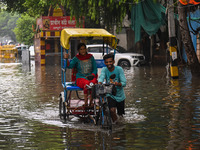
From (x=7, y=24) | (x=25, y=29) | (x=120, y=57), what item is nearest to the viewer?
(x=120, y=57)

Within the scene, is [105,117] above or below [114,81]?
below

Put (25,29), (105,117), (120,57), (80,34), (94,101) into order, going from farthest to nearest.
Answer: (25,29) < (120,57) < (80,34) < (94,101) < (105,117)

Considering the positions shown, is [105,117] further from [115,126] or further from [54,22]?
[54,22]

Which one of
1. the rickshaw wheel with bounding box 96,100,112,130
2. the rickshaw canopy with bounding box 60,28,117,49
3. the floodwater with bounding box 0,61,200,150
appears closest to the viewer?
the floodwater with bounding box 0,61,200,150

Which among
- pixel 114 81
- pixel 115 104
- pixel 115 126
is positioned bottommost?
pixel 115 126

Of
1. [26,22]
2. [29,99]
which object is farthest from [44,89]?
[26,22]

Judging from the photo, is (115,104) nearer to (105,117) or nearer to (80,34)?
(105,117)

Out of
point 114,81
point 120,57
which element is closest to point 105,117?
point 114,81

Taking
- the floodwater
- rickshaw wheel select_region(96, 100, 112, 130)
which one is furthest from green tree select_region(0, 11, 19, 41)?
rickshaw wheel select_region(96, 100, 112, 130)

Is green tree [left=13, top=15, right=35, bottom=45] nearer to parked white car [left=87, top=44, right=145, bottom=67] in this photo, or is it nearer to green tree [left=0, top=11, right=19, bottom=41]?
parked white car [left=87, top=44, right=145, bottom=67]

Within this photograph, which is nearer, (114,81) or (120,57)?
(114,81)

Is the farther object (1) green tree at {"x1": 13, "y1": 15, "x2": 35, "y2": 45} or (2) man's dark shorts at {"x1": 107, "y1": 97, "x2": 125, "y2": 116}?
(1) green tree at {"x1": 13, "y1": 15, "x2": 35, "y2": 45}

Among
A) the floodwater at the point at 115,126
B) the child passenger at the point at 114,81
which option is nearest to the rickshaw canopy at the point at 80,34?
the child passenger at the point at 114,81

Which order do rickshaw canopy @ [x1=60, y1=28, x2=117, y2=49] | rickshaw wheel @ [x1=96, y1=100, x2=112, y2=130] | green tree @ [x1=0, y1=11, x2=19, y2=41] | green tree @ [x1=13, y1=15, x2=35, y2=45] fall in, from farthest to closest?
green tree @ [x1=0, y1=11, x2=19, y2=41] < green tree @ [x1=13, y1=15, x2=35, y2=45] < rickshaw canopy @ [x1=60, y1=28, x2=117, y2=49] < rickshaw wheel @ [x1=96, y1=100, x2=112, y2=130]
